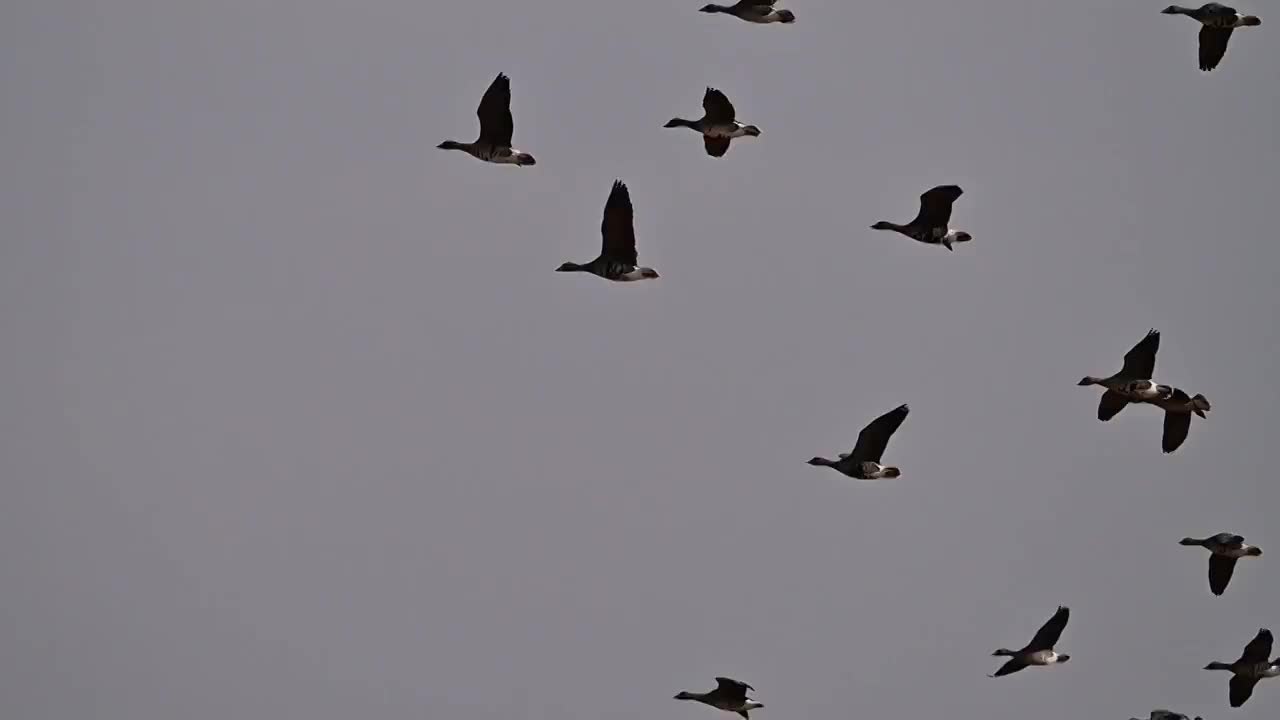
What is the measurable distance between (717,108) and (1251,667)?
11.1 m

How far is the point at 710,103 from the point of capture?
3384 centimetres

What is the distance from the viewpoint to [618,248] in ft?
107

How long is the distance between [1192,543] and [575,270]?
9.55 metres

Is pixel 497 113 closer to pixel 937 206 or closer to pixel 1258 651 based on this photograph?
pixel 937 206

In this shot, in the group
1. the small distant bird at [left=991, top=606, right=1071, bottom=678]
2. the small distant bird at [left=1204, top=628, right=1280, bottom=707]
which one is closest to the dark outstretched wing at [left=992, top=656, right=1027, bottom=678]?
the small distant bird at [left=991, top=606, right=1071, bottom=678]

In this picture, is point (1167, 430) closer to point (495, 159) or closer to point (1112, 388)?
point (1112, 388)

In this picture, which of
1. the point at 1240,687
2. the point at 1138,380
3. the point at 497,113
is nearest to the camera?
the point at 497,113

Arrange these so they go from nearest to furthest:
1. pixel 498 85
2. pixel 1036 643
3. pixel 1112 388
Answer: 1. pixel 498 85
2. pixel 1112 388
3. pixel 1036 643

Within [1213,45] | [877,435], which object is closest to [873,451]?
[877,435]

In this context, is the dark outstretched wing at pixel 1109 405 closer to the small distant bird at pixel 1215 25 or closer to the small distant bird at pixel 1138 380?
the small distant bird at pixel 1138 380

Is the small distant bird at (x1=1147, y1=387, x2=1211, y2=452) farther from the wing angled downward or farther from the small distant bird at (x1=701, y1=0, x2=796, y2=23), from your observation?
the small distant bird at (x1=701, y1=0, x2=796, y2=23)

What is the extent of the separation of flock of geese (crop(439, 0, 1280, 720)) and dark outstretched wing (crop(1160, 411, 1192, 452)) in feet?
0.05

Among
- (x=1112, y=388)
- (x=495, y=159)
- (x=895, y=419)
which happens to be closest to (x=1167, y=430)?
(x=1112, y=388)

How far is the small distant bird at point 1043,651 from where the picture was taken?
36.5 m
